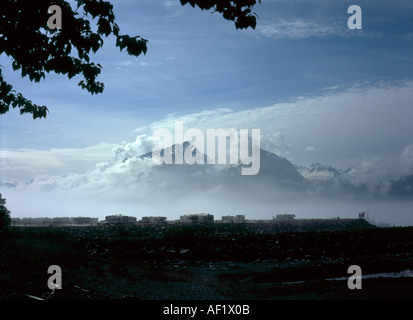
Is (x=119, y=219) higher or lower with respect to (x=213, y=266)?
lower

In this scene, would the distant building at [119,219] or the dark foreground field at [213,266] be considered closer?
the dark foreground field at [213,266]

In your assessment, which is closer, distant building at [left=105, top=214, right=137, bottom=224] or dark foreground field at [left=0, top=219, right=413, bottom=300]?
dark foreground field at [left=0, top=219, right=413, bottom=300]

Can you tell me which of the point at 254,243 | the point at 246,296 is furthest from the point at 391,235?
the point at 246,296

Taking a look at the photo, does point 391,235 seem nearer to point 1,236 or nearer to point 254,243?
point 254,243

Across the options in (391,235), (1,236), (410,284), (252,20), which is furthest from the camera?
(391,235)

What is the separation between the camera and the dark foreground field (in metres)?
11.5

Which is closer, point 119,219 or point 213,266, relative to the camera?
point 213,266

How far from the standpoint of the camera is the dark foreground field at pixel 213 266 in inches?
452

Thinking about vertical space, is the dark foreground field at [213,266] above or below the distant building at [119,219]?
above

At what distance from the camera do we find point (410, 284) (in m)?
11.2

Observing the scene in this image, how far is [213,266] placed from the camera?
20.7m

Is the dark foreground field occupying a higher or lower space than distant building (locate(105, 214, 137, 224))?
higher
